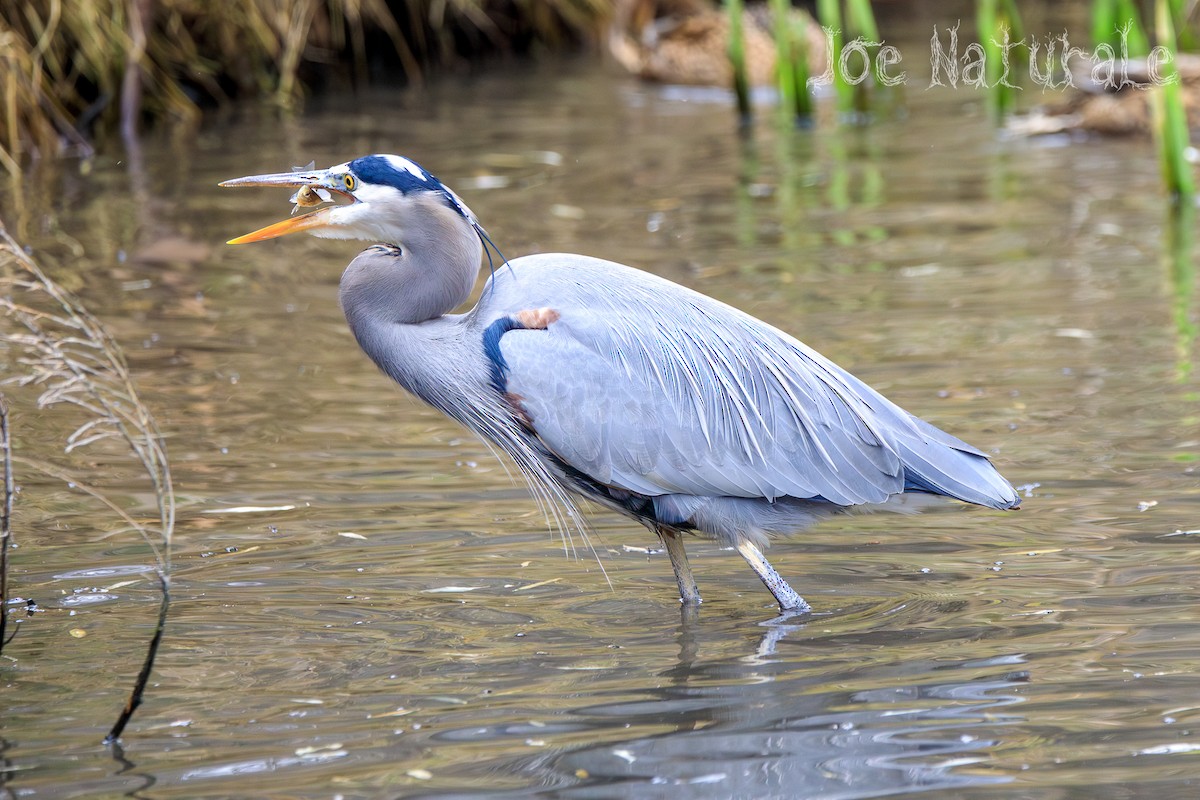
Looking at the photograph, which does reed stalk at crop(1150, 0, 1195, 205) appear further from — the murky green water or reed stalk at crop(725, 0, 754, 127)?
reed stalk at crop(725, 0, 754, 127)

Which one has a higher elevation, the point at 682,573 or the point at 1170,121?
the point at 1170,121

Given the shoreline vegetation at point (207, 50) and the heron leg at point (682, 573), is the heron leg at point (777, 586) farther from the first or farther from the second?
the shoreline vegetation at point (207, 50)

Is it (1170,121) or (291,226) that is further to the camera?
(1170,121)

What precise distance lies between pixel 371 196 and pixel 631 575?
1.54 metres

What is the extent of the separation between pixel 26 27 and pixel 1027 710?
32.1ft

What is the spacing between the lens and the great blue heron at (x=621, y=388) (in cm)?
473

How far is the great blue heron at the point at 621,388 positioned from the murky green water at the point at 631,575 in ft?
1.11

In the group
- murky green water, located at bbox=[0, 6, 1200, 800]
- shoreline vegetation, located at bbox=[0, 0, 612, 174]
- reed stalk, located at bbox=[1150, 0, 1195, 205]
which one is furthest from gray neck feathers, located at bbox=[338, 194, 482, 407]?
shoreline vegetation, located at bbox=[0, 0, 612, 174]

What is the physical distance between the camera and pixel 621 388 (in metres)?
4.79

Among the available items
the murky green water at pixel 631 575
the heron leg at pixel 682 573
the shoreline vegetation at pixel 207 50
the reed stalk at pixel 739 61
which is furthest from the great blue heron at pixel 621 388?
the reed stalk at pixel 739 61

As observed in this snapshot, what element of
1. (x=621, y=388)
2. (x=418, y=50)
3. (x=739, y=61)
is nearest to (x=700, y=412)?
(x=621, y=388)

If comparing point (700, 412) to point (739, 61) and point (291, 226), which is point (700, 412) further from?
point (739, 61)

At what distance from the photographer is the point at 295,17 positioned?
1309 centimetres

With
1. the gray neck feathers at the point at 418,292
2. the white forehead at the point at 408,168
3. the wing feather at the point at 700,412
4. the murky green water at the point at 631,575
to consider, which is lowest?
the murky green water at the point at 631,575
